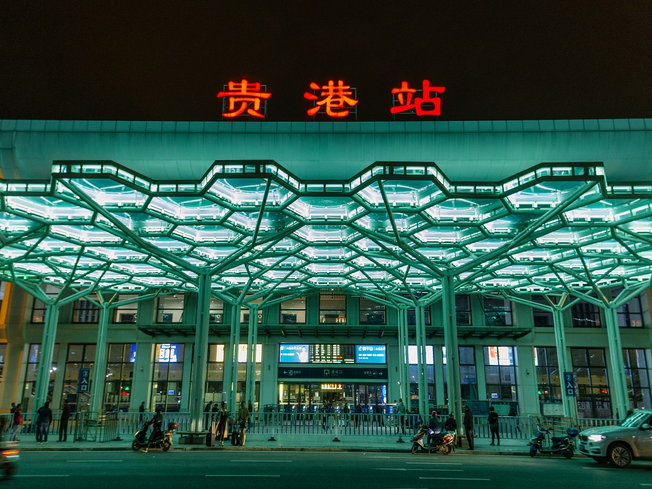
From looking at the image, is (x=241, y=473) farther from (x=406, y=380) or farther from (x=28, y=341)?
(x=28, y=341)

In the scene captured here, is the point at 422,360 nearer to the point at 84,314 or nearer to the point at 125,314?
the point at 125,314

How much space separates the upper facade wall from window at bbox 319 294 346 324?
20874mm

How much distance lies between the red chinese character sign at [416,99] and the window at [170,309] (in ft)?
93.4

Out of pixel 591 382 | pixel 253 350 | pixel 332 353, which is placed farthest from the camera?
pixel 332 353

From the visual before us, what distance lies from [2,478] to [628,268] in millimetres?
35363

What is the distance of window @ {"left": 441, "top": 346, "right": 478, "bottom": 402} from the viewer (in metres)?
44.8

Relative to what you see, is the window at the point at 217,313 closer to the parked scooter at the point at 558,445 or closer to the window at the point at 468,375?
the window at the point at 468,375

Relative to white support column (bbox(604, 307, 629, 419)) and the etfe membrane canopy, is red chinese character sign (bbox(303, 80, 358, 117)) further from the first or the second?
white support column (bbox(604, 307, 629, 419))

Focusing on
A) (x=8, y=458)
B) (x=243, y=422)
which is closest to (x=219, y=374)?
(x=243, y=422)

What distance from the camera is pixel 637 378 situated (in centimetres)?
4466

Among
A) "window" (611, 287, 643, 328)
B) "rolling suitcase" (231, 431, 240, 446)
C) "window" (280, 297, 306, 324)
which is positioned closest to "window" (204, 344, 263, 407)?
"window" (280, 297, 306, 324)

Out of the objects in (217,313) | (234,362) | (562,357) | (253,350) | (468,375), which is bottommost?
(468,375)

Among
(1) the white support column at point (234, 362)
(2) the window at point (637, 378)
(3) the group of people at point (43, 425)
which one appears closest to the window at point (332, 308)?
(1) the white support column at point (234, 362)

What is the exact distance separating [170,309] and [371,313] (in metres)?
17.8
